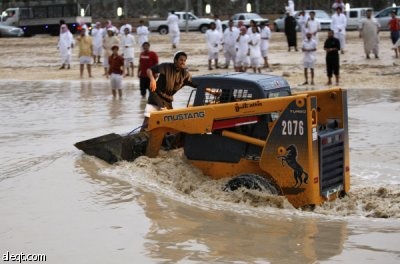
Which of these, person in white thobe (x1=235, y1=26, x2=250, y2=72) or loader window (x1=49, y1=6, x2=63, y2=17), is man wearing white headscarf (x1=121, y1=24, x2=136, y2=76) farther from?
loader window (x1=49, y1=6, x2=63, y2=17)

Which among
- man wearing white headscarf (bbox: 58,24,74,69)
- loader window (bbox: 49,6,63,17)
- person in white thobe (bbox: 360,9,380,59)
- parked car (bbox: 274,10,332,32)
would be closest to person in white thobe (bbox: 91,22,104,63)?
man wearing white headscarf (bbox: 58,24,74,69)

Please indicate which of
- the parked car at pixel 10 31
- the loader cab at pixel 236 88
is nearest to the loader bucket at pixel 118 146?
the loader cab at pixel 236 88

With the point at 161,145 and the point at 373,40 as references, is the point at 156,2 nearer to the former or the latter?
the point at 373,40

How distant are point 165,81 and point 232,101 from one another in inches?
81.2

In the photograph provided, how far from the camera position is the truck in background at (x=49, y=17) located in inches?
2133

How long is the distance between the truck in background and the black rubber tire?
43290 millimetres

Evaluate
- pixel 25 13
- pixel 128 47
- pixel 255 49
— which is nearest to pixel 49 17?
→ pixel 25 13

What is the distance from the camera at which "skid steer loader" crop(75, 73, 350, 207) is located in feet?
36.1

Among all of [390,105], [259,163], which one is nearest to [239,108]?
[259,163]

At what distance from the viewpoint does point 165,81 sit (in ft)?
44.8

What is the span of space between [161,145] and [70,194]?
1380 millimetres

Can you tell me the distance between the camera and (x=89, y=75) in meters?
31.6

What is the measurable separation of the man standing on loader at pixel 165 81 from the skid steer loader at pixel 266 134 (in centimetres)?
112

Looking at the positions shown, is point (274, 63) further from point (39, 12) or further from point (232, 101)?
point (39, 12)
